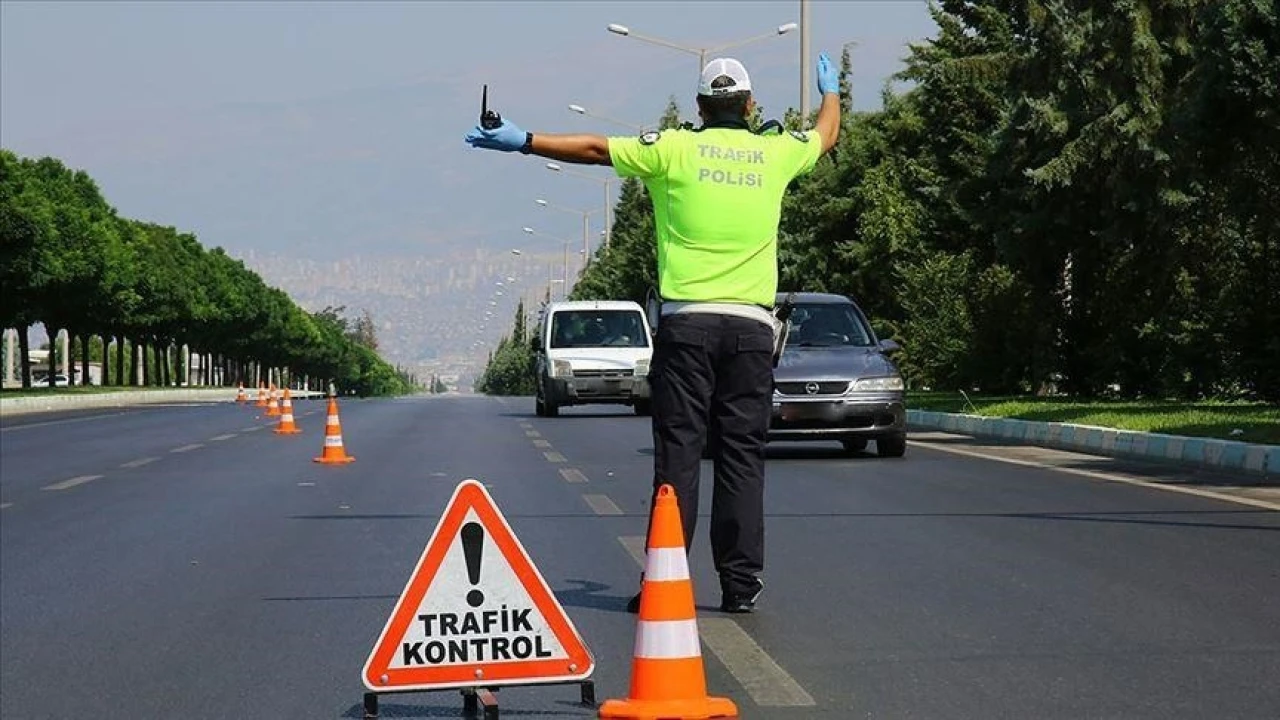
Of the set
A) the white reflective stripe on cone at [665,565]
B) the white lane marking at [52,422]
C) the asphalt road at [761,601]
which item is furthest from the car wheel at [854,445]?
the white lane marking at [52,422]

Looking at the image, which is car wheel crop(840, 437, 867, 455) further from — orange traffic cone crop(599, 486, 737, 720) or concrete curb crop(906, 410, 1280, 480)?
orange traffic cone crop(599, 486, 737, 720)

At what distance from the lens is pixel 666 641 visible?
6.60 meters

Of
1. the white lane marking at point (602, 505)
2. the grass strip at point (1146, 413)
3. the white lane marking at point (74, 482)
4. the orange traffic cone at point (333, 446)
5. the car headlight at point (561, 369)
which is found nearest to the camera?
the white lane marking at point (602, 505)

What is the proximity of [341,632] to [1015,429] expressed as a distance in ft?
62.6

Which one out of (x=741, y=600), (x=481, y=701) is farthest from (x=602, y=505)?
(x=481, y=701)

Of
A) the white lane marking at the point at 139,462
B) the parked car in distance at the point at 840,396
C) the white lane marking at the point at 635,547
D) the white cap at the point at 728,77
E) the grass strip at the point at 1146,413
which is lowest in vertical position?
the white lane marking at the point at 139,462

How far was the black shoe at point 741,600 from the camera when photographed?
→ 9.09m

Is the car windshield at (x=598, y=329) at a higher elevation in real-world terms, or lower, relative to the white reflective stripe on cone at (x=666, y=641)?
higher

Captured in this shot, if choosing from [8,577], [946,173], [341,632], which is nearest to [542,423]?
[946,173]

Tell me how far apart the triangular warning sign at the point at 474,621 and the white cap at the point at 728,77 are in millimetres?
2369

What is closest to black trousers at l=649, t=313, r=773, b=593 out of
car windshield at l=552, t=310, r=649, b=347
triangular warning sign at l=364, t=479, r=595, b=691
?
triangular warning sign at l=364, t=479, r=595, b=691

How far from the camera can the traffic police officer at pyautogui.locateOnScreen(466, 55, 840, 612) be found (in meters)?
8.45

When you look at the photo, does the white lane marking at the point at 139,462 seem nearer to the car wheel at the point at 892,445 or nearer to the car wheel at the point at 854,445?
the car wheel at the point at 854,445

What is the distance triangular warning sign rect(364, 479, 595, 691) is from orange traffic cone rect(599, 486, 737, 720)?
28 centimetres
